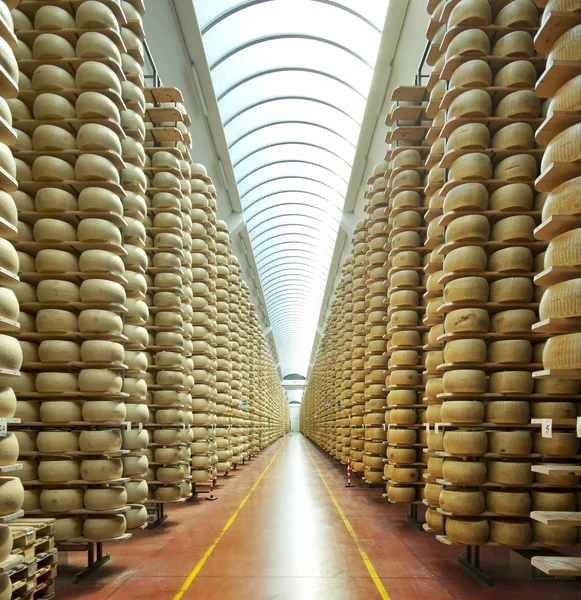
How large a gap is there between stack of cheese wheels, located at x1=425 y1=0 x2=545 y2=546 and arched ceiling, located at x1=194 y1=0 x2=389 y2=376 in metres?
9.01

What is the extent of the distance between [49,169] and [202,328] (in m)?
5.92

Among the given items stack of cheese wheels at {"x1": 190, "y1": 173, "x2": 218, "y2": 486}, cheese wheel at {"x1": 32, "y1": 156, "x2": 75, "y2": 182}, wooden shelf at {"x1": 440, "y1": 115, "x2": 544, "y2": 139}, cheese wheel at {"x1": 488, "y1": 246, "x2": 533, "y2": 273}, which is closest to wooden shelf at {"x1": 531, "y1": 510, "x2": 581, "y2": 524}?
cheese wheel at {"x1": 488, "y1": 246, "x2": 533, "y2": 273}

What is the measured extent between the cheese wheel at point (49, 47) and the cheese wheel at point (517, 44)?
510 cm

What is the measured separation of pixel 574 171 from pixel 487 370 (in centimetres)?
305

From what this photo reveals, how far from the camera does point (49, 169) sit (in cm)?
678

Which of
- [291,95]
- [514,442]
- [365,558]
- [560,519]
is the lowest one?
[365,558]

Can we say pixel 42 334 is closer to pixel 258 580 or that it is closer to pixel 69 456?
pixel 69 456

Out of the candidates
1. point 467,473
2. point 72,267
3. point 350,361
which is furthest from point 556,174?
point 350,361

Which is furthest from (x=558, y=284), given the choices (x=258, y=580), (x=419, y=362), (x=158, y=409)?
(x=158, y=409)

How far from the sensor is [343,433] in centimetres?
1939

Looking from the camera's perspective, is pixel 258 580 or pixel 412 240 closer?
pixel 258 580

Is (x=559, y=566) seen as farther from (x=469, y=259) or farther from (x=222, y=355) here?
(x=222, y=355)

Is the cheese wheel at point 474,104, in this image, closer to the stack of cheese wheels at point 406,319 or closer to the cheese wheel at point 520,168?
the cheese wheel at point 520,168

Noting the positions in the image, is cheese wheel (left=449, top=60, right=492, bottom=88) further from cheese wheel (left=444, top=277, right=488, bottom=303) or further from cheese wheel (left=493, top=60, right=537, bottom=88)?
cheese wheel (left=444, top=277, right=488, bottom=303)
